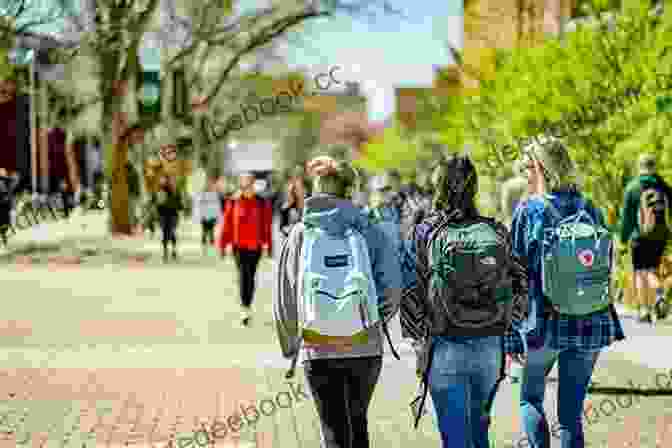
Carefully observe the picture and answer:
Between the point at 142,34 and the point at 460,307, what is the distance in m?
22.2

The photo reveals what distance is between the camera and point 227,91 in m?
46.9

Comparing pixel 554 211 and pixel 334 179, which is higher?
pixel 334 179

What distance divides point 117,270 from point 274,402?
1398 centimetres

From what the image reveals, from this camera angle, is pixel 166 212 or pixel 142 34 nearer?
pixel 166 212

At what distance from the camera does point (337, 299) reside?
4.92 meters

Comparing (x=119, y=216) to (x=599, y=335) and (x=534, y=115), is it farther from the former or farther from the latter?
(x=599, y=335)

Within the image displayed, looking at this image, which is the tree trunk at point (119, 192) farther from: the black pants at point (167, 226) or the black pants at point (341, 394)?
the black pants at point (341, 394)

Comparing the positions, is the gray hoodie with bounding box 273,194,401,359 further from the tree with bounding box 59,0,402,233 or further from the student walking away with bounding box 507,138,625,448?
the tree with bounding box 59,0,402,233

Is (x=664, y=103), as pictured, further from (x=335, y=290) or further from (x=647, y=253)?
(x=335, y=290)

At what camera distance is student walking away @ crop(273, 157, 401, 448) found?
4.93 m

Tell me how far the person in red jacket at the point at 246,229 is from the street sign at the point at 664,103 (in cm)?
512

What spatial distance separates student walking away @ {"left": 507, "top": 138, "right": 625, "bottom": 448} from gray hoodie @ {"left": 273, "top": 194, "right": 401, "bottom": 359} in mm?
849

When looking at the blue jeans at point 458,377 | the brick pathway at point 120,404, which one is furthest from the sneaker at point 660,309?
the blue jeans at point 458,377

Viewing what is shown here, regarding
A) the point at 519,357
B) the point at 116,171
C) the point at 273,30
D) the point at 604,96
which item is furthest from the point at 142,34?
the point at 519,357
